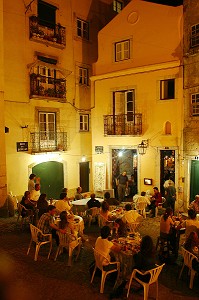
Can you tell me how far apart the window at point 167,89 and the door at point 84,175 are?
6470mm

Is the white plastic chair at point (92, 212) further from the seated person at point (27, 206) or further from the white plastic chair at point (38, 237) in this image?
the white plastic chair at point (38, 237)

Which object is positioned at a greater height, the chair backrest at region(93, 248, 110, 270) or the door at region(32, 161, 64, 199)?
the door at region(32, 161, 64, 199)

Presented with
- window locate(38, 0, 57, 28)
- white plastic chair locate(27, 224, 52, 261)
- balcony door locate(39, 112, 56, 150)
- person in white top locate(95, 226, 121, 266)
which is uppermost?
window locate(38, 0, 57, 28)

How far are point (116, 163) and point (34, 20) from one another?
352 inches

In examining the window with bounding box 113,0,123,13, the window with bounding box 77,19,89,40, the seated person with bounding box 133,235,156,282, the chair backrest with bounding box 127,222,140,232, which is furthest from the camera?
the window with bounding box 113,0,123,13

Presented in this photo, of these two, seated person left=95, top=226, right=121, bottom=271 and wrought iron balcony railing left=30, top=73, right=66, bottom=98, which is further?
wrought iron balcony railing left=30, top=73, right=66, bottom=98

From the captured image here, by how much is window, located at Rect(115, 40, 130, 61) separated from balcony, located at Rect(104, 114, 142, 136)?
3.26 meters

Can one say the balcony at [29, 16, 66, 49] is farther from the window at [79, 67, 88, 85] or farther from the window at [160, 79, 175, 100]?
the window at [160, 79, 175, 100]

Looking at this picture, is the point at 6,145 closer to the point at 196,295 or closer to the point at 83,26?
the point at 83,26

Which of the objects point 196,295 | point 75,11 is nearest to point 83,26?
point 75,11

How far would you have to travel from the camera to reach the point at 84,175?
19.6m

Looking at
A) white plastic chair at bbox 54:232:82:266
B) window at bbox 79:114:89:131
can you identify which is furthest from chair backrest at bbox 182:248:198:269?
window at bbox 79:114:89:131

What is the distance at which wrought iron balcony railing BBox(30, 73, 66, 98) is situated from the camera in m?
16.2

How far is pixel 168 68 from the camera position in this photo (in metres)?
15.6
